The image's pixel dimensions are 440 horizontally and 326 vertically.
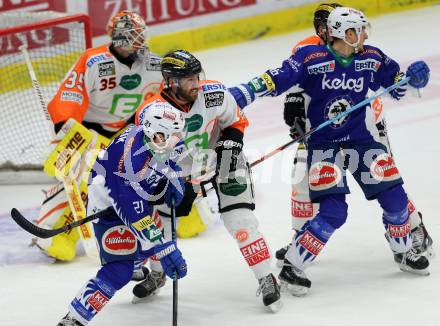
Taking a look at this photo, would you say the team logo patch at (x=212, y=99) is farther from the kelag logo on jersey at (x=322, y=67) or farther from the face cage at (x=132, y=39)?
the face cage at (x=132, y=39)

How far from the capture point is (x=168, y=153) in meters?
4.96

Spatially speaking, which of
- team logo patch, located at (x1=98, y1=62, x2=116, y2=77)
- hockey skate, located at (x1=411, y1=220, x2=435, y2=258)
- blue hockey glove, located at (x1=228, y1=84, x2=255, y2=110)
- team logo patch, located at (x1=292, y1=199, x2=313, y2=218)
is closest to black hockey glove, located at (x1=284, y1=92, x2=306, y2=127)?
blue hockey glove, located at (x1=228, y1=84, x2=255, y2=110)

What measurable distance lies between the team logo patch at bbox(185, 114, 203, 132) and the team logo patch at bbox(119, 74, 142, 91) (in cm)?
137

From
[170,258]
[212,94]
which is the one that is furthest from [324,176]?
[170,258]

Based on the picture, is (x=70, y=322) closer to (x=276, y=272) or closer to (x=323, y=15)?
(x=276, y=272)

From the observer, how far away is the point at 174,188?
5188 millimetres

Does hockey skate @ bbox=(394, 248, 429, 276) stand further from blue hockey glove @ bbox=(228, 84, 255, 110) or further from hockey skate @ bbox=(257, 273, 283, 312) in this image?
blue hockey glove @ bbox=(228, 84, 255, 110)

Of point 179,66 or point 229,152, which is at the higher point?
point 179,66

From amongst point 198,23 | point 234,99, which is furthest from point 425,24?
point 234,99

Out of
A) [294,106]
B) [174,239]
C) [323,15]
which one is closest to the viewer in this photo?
[174,239]

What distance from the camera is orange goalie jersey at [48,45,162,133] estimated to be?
6395 millimetres

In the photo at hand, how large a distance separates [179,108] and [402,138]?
9.83ft

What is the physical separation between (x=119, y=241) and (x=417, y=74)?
1660mm

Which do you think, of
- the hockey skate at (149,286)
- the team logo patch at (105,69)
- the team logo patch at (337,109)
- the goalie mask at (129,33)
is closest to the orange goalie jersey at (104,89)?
the team logo patch at (105,69)
